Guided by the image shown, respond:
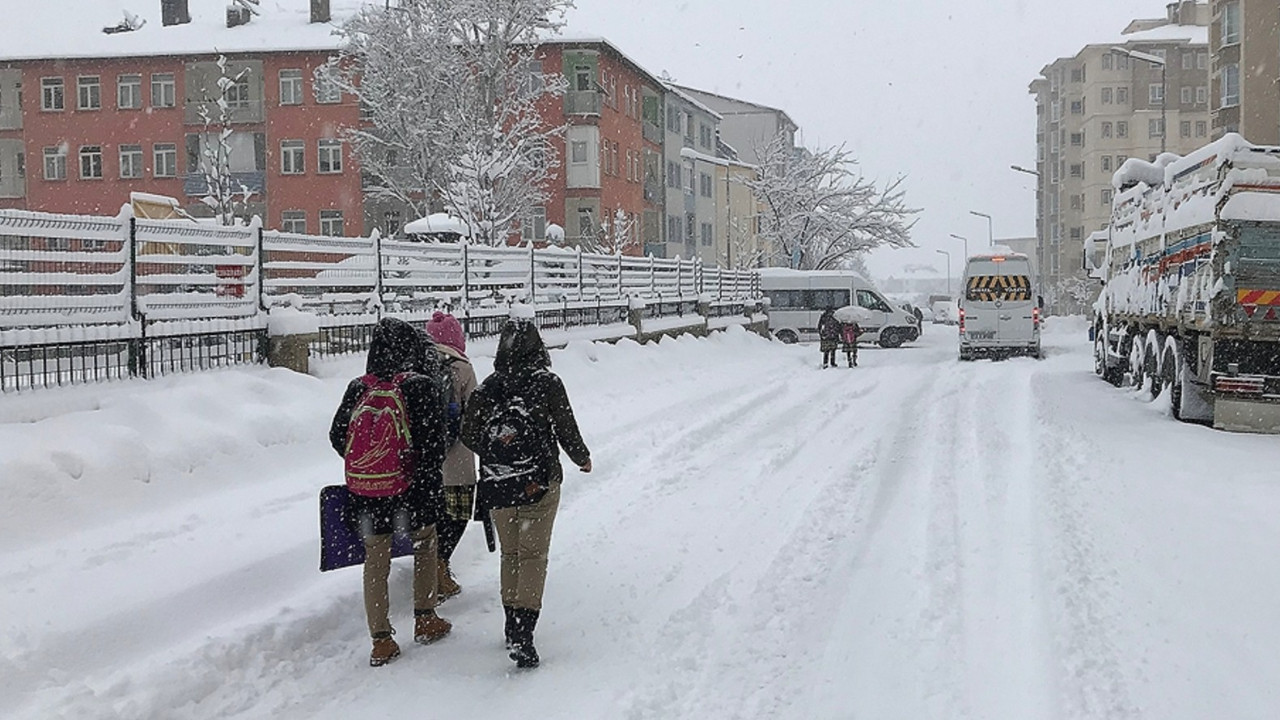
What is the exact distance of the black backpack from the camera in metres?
6.00

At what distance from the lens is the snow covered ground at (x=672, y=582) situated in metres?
5.43

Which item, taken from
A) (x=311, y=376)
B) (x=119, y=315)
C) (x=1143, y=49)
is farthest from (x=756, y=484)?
(x=1143, y=49)

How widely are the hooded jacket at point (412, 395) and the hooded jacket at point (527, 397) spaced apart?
0.17 m

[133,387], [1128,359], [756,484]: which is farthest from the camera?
[1128,359]

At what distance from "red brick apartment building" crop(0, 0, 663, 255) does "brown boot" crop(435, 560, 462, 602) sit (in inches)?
1724

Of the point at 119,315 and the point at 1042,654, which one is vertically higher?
the point at 119,315

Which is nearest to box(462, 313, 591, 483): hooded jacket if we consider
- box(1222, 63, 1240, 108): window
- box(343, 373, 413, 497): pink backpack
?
box(343, 373, 413, 497): pink backpack

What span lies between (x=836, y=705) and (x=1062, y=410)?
12131 millimetres

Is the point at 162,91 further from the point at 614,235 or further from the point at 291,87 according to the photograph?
the point at 614,235

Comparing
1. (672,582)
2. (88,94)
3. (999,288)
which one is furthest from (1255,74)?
(88,94)

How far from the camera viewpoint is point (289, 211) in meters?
52.0

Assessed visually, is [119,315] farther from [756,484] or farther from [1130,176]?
[1130,176]

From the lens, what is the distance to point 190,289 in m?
10.9

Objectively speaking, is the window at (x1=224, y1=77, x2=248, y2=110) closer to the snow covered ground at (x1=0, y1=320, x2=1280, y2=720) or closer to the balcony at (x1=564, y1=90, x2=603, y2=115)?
the balcony at (x1=564, y1=90, x2=603, y2=115)
